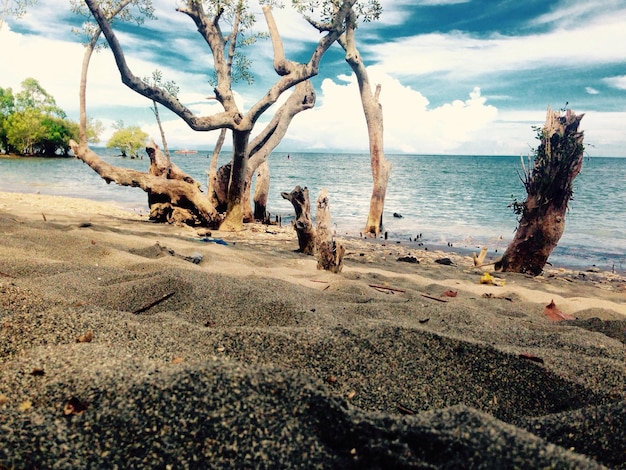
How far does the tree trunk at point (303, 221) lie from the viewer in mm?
8578

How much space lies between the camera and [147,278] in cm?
366

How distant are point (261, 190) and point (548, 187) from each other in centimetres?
867

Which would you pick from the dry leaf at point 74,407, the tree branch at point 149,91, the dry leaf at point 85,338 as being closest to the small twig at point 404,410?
the dry leaf at point 74,407

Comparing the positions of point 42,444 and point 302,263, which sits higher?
point 42,444

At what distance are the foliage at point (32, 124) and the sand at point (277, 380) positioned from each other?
6477cm

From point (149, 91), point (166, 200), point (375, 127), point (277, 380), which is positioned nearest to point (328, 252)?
point (277, 380)

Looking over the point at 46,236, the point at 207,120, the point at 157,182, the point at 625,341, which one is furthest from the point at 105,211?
the point at 625,341

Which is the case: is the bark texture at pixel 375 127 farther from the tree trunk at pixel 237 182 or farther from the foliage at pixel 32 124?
the foliage at pixel 32 124

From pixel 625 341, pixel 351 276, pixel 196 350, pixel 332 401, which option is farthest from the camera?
pixel 351 276

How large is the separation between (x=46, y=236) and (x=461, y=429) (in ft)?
17.8

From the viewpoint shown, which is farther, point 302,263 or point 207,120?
point 207,120

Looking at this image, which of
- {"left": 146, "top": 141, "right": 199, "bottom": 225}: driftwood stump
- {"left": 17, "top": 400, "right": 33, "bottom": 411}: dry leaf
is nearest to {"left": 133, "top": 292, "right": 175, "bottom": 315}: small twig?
{"left": 17, "top": 400, "right": 33, "bottom": 411}: dry leaf

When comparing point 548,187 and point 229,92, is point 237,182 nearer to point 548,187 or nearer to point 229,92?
point 229,92

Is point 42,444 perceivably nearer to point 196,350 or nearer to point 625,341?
point 196,350
